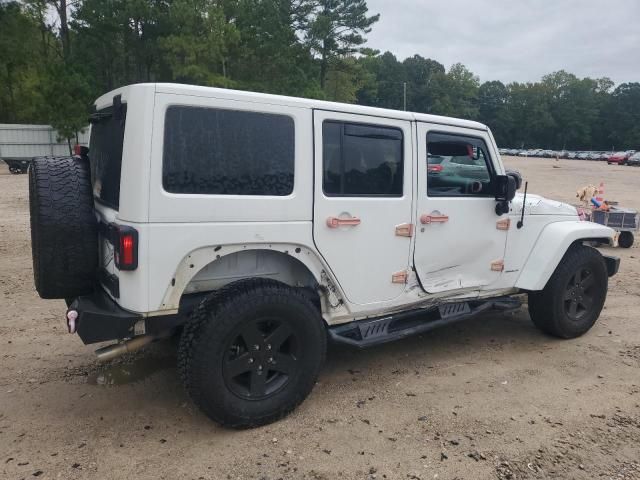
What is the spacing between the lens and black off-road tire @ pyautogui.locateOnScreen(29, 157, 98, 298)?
9.67 feet

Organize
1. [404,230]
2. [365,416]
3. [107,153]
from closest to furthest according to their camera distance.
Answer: [107,153]
[365,416]
[404,230]

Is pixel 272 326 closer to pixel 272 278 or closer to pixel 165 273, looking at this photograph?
pixel 272 278

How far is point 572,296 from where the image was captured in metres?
4.70

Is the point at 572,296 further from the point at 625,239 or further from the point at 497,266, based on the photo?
the point at 625,239

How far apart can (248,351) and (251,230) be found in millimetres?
750

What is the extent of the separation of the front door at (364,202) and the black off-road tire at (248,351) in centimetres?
44

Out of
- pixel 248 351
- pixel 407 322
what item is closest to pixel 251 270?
pixel 248 351

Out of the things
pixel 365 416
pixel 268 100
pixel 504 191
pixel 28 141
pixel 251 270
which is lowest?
pixel 365 416

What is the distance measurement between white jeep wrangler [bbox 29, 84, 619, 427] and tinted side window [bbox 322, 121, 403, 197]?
0.01 m

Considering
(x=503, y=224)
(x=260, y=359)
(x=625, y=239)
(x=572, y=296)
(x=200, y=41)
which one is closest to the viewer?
(x=260, y=359)

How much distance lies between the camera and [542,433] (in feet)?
10.5

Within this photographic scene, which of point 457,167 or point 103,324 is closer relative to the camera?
point 103,324

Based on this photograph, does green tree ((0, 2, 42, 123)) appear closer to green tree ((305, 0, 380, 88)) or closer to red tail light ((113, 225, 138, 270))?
green tree ((305, 0, 380, 88))

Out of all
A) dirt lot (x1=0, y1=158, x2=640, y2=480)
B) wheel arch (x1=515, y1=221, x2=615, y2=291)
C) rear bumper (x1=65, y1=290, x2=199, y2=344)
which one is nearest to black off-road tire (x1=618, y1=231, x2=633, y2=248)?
dirt lot (x1=0, y1=158, x2=640, y2=480)
